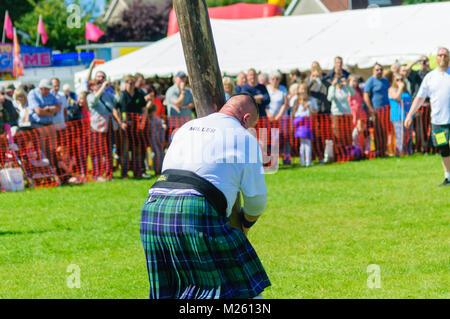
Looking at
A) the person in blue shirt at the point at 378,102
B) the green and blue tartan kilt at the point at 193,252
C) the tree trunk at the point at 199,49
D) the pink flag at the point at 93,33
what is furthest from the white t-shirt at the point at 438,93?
the pink flag at the point at 93,33

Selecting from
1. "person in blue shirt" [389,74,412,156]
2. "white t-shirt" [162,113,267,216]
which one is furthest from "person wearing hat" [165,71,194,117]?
"white t-shirt" [162,113,267,216]

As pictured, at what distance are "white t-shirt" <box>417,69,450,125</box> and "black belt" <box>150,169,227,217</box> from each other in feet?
23.2

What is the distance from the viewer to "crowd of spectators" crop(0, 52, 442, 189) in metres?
13.1

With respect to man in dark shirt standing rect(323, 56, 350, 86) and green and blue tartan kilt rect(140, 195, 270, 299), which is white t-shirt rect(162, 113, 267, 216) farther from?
man in dark shirt standing rect(323, 56, 350, 86)

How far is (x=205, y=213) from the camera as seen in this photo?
3.97 metres

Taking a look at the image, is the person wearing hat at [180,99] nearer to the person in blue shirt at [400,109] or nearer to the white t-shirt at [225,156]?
the person in blue shirt at [400,109]

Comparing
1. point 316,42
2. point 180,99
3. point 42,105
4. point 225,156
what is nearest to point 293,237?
point 225,156

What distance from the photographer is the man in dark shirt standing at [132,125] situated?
13.3 metres

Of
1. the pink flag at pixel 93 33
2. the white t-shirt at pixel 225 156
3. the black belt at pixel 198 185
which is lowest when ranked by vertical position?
the black belt at pixel 198 185

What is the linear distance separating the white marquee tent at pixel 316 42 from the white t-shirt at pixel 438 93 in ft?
18.1

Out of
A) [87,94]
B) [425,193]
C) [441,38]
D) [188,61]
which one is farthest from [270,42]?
[188,61]

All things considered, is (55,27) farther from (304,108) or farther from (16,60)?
(304,108)

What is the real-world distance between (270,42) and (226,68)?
1771 mm
